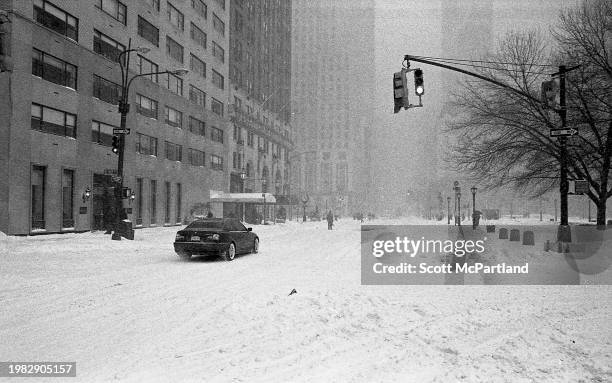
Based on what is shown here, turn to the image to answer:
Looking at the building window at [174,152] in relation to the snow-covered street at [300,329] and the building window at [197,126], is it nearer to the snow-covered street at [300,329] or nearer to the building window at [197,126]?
the building window at [197,126]

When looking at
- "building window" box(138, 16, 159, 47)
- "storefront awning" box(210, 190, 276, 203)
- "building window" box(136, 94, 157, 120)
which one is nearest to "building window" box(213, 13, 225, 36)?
"building window" box(138, 16, 159, 47)

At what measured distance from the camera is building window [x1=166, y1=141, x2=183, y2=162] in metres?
42.3

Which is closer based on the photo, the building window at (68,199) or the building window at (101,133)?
the building window at (68,199)

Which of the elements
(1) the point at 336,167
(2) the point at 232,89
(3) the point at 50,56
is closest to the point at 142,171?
(3) the point at 50,56

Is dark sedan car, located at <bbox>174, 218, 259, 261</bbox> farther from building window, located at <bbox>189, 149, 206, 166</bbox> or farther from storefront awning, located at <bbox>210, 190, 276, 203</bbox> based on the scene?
storefront awning, located at <bbox>210, 190, 276, 203</bbox>

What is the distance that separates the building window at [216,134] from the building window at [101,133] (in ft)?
64.4

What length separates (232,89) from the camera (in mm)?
64500

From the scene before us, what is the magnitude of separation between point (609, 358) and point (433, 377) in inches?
107

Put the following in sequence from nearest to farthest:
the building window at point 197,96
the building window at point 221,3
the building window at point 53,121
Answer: the building window at point 53,121 → the building window at point 197,96 → the building window at point 221,3

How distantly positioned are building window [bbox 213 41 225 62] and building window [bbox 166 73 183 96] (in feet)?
35.0

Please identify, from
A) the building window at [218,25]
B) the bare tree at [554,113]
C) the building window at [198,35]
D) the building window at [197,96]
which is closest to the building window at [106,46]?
the building window at [197,96]

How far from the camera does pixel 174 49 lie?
43938 mm

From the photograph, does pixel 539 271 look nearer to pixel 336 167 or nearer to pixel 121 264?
pixel 121 264

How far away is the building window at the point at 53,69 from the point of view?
85.2 feet
